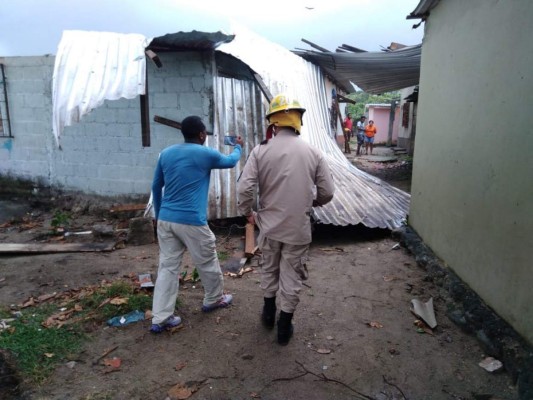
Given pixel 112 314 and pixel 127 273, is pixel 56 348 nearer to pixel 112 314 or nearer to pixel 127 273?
pixel 112 314

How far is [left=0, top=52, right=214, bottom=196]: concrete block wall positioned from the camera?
19.6 ft

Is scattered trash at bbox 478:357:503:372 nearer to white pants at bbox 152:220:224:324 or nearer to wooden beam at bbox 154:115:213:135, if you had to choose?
white pants at bbox 152:220:224:324

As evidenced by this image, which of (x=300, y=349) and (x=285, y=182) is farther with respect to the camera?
(x=300, y=349)

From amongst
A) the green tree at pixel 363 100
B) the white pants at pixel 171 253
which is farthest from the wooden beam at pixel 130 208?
the green tree at pixel 363 100

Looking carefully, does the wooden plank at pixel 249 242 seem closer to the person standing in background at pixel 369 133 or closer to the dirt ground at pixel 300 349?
the dirt ground at pixel 300 349

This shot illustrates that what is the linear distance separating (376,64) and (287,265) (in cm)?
758

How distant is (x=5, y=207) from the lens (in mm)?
7469

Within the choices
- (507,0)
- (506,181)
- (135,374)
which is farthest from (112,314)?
(507,0)

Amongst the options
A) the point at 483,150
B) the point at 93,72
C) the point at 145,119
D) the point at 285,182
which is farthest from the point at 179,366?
the point at 145,119

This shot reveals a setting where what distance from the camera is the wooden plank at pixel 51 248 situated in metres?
5.23

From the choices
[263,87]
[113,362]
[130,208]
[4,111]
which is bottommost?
Answer: [113,362]

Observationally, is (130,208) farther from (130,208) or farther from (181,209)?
(181,209)

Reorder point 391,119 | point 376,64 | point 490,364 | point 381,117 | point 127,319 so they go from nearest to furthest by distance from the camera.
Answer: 1. point 490,364
2. point 127,319
3. point 376,64
4. point 391,119
5. point 381,117

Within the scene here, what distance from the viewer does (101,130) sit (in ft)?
22.3
